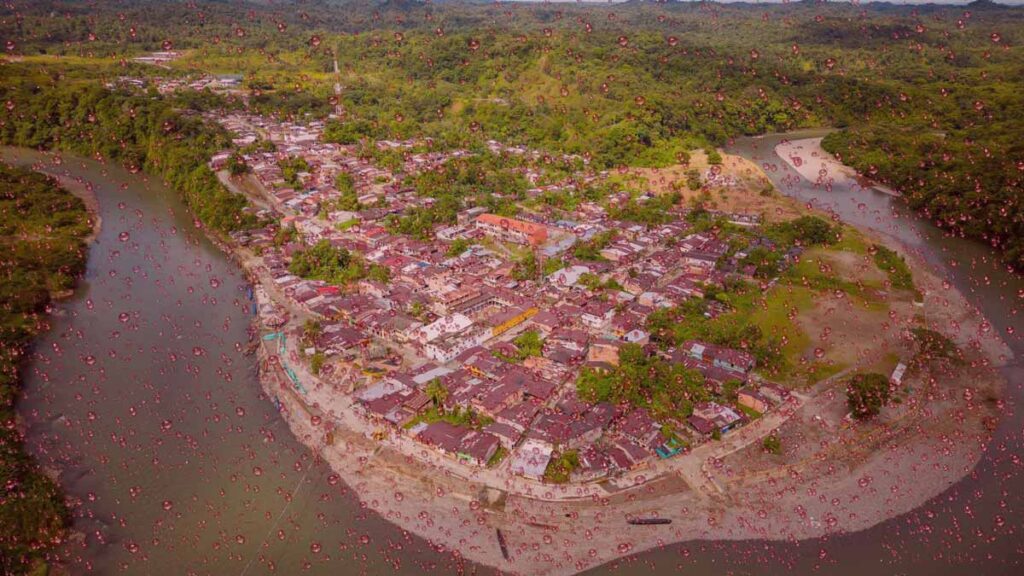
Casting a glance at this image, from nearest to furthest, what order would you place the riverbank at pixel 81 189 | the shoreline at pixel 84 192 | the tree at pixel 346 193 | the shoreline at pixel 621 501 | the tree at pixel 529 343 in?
1. the shoreline at pixel 621 501
2. the tree at pixel 529 343
3. the shoreline at pixel 84 192
4. the riverbank at pixel 81 189
5. the tree at pixel 346 193

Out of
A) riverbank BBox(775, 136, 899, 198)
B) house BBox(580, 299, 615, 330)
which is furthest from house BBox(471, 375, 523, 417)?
riverbank BBox(775, 136, 899, 198)

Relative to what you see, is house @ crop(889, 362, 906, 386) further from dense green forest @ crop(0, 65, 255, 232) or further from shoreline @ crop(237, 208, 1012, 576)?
dense green forest @ crop(0, 65, 255, 232)

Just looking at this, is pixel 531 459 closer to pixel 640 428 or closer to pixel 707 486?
pixel 640 428

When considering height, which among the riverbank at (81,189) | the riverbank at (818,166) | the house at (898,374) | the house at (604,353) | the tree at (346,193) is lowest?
the riverbank at (818,166)

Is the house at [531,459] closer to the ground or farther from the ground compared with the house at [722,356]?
farther from the ground

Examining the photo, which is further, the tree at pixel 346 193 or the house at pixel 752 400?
the tree at pixel 346 193

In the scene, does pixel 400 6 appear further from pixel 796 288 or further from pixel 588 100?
pixel 796 288

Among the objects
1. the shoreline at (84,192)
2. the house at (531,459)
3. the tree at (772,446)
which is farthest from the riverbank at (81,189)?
the tree at (772,446)

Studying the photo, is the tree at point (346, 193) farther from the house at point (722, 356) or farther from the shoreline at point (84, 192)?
the house at point (722, 356)
